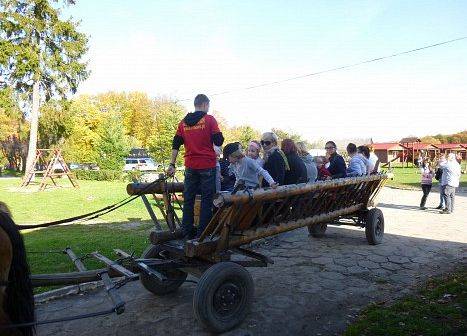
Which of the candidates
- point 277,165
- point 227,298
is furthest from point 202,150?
point 227,298

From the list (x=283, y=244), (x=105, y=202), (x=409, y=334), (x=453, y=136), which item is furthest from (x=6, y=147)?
(x=453, y=136)

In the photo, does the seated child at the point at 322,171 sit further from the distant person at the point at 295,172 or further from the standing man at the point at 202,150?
the standing man at the point at 202,150

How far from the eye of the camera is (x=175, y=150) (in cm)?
504

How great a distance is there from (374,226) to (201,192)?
4.66 m

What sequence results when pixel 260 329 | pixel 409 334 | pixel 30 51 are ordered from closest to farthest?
pixel 409 334, pixel 260 329, pixel 30 51

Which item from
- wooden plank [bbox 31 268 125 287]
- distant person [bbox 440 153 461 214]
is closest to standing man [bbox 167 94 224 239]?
wooden plank [bbox 31 268 125 287]

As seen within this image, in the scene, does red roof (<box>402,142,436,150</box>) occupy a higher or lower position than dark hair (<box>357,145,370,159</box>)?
higher

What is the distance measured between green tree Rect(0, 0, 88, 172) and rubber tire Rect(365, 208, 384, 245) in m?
25.2

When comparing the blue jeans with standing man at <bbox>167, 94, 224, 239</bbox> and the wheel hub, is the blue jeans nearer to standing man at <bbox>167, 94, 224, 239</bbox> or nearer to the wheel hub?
standing man at <bbox>167, 94, 224, 239</bbox>

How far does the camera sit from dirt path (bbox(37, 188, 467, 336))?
427cm

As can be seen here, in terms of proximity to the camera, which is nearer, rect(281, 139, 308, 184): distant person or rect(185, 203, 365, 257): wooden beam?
rect(185, 203, 365, 257): wooden beam

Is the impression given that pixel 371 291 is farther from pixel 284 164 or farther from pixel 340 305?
pixel 284 164

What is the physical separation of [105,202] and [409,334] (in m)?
13.4

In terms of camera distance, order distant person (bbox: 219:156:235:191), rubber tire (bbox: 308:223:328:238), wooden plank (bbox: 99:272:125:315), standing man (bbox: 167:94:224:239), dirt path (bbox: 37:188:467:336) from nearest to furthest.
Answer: wooden plank (bbox: 99:272:125:315) → dirt path (bbox: 37:188:467:336) → standing man (bbox: 167:94:224:239) → distant person (bbox: 219:156:235:191) → rubber tire (bbox: 308:223:328:238)
